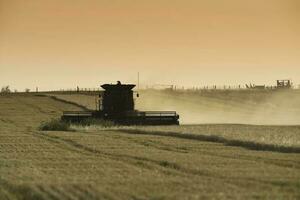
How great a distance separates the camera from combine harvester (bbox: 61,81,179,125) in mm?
59469

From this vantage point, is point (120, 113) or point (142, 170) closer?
point (142, 170)

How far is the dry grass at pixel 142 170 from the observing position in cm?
2025

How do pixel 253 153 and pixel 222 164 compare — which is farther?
pixel 253 153

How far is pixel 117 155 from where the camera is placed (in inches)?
1249

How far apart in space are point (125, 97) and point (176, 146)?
87.0 feet

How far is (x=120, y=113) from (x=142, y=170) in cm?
3646

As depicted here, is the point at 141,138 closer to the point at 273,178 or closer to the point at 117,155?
the point at 117,155

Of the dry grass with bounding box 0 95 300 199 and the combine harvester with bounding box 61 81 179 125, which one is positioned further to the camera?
the combine harvester with bounding box 61 81 179 125

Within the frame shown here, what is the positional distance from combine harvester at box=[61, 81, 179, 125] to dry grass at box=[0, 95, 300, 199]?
1762 centimetres

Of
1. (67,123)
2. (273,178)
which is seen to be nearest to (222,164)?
(273,178)

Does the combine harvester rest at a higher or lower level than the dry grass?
higher

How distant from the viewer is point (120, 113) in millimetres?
61875

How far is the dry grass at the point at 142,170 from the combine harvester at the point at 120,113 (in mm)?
17618

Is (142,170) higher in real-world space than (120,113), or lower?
lower
